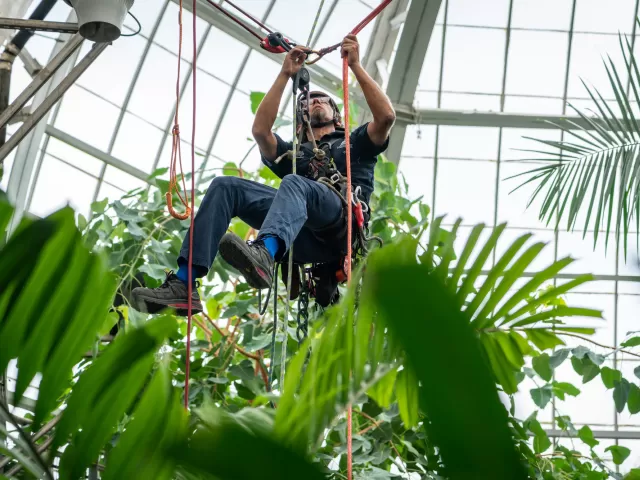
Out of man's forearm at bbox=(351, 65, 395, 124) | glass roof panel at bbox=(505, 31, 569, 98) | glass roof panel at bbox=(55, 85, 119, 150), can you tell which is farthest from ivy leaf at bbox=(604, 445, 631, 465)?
glass roof panel at bbox=(55, 85, 119, 150)

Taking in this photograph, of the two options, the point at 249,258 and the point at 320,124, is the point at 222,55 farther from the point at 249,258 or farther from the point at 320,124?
the point at 249,258

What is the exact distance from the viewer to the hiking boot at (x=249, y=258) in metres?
3.34

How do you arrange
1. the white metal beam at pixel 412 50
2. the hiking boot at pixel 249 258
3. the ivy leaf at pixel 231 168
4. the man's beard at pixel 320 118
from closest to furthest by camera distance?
the hiking boot at pixel 249 258, the man's beard at pixel 320 118, the ivy leaf at pixel 231 168, the white metal beam at pixel 412 50

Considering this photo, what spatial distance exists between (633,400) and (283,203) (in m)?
2.16

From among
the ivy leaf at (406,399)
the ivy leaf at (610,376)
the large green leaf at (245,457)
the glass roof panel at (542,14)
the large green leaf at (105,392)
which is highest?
the glass roof panel at (542,14)

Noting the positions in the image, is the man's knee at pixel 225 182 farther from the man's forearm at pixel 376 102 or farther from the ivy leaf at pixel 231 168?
the ivy leaf at pixel 231 168

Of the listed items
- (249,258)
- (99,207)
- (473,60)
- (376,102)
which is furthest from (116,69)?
(249,258)

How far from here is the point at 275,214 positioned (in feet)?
11.8

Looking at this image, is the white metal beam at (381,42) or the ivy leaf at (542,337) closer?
the ivy leaf at (542,337)

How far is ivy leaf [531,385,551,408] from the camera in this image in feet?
17.3

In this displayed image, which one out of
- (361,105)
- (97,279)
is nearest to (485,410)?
(97,279)

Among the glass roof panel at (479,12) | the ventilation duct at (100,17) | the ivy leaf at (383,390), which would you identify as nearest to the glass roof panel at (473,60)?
the glass roof panel at (479,12)

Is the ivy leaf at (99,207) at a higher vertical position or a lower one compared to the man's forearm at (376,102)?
lower

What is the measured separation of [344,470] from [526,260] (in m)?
2.84
